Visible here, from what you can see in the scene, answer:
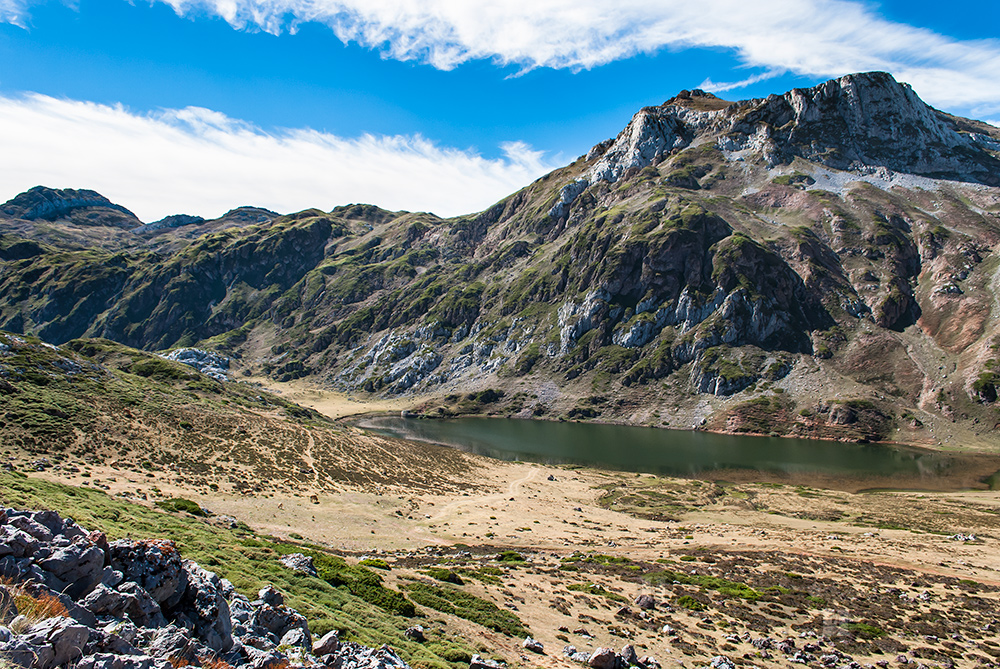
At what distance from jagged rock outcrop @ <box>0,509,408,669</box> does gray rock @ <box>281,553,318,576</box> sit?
1067 centimetres

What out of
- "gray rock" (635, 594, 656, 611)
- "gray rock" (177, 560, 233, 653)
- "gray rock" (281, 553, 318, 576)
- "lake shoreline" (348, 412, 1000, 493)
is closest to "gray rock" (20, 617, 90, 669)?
"gray rock" (177, 560, 233, 653)

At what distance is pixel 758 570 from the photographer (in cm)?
4288

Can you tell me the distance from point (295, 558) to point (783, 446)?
6142 inches

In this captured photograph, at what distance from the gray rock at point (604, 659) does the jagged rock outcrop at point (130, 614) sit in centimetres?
1090

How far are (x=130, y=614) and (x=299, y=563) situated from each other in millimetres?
16810

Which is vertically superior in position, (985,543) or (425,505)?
(985,543)

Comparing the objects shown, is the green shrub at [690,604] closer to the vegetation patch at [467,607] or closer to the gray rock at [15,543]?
the vegetation patch at [467,607]

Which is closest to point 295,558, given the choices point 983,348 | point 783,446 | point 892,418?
point 783,446

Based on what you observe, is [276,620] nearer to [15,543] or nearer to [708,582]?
[15,543]

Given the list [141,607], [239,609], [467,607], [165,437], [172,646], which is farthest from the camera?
[165,437]

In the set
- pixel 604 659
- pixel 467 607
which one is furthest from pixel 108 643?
pixel 467 607

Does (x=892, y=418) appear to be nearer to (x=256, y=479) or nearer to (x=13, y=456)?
(x=256, y=479)

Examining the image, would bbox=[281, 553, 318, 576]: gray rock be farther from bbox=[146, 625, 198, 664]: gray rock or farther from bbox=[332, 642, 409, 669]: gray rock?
bbox=[146, 625, 198, 664]: gray rock

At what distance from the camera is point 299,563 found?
2694 cm
